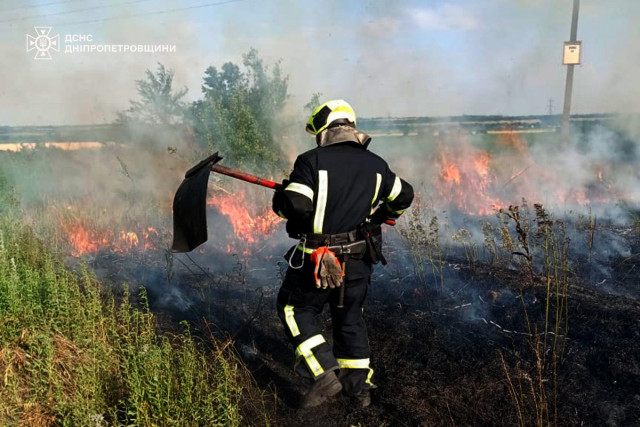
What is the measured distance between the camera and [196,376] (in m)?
3.36

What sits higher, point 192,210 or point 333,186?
point 333,186

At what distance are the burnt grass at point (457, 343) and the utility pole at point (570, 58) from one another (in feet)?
26.2

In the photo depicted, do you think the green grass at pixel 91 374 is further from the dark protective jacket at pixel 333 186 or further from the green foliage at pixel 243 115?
the green foliage at pixel 243 115

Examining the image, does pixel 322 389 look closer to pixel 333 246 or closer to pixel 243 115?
pixel 333 246

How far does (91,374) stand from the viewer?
3.22 meters

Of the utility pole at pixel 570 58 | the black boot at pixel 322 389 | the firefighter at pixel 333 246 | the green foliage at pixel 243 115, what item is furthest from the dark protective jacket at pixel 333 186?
the utility pole at pixel 570 58

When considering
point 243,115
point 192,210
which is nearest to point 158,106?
point 243,115

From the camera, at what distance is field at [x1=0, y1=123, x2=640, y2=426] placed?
3322 mm

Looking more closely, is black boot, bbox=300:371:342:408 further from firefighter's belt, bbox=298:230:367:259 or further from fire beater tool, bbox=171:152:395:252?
fire beater tool, bbox=171:152:395:252

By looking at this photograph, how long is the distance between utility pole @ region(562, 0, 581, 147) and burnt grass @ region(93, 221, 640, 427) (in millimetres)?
8001

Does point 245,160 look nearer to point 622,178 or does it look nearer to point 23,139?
point 622,178

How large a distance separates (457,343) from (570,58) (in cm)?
1195

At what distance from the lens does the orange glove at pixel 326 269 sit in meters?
3.39

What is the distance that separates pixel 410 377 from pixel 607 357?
5.29 ft
